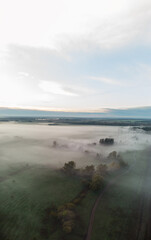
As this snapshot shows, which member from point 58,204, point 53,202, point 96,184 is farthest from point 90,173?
point 53,202

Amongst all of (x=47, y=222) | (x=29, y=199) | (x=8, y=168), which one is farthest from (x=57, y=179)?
(x=8, y=168)

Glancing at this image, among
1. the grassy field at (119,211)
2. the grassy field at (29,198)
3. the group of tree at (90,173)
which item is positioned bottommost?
the grassy field at (29,198)

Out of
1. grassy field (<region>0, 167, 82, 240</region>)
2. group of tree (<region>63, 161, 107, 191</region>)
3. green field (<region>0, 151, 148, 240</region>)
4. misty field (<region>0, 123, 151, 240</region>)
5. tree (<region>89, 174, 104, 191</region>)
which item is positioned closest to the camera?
green field (<region>0, 151, 148, 240</region>)

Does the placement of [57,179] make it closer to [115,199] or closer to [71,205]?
[71,205]

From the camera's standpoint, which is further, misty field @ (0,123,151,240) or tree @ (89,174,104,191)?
tree @ (89,174,104,191)

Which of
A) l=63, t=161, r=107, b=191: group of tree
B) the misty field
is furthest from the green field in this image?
l=63, t=161, r=107, b=191: group of tree

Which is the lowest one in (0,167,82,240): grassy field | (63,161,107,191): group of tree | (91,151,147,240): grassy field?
(0,167,82,240): grassy field

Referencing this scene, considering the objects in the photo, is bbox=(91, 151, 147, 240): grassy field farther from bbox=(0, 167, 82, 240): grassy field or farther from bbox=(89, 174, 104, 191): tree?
bbox=(0, 167, 82, 240): grassy field

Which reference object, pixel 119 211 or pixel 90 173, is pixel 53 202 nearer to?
pixel 119 211

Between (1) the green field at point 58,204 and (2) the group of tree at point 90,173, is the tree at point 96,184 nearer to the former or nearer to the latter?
A: (2) the group of tree at point 90,173

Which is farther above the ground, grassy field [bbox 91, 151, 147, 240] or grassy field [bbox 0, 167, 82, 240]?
grassy field [bbox 91, 151, 147, 240]

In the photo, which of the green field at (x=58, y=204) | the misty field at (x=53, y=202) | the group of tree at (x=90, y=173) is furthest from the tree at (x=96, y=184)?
the misty field at (x=53, y=202)

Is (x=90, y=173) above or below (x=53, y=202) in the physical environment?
above
